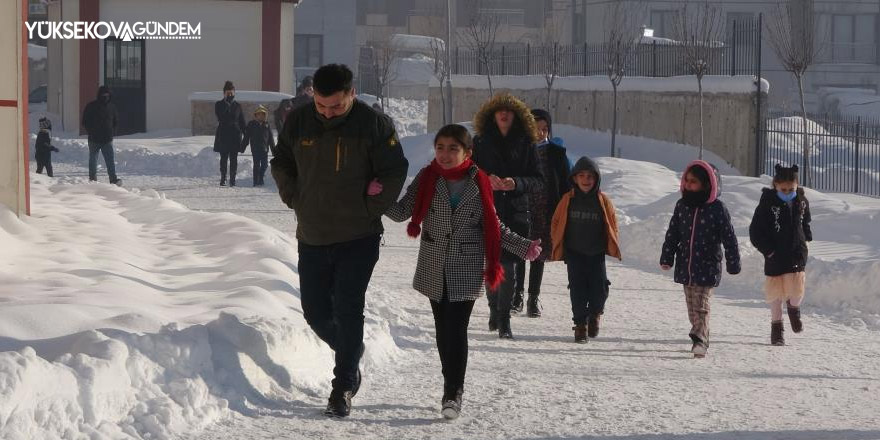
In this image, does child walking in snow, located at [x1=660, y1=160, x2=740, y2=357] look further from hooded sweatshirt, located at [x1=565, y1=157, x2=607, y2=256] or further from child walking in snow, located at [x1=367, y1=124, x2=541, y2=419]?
child walking in snow, located at [x1=367, y1=124, x2=541, y2=419]

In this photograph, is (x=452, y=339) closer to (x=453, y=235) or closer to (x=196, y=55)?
(x=453, y=235)

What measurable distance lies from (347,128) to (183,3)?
33.7 m

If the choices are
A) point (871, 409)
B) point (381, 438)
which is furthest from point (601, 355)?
point (381, 438)

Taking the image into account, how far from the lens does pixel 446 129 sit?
767cm

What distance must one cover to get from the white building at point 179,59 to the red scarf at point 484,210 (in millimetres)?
33159

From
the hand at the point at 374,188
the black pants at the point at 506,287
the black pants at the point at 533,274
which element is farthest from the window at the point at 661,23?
the hand at the point at 374,188

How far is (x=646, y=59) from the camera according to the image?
116 feet

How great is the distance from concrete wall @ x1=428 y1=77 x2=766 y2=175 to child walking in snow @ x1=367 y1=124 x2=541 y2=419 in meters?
20.2

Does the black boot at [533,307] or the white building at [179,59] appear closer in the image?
the black boot at [533,307]

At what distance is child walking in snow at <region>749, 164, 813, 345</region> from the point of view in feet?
34.6

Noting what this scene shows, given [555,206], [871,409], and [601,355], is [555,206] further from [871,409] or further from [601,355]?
[871,409]

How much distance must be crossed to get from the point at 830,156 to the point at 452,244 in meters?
26.5

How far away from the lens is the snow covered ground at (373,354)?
706 centimetres

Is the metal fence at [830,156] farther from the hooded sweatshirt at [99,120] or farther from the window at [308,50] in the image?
the window at [308,50]
